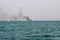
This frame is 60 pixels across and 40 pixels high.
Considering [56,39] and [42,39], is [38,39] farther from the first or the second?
[56,39]

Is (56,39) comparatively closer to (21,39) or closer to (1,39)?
(21,39)

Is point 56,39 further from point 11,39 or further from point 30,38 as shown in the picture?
point 11,39

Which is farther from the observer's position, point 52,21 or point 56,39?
point 52,21

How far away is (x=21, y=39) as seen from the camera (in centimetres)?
623

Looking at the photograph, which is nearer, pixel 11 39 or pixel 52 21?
pixel 11 39

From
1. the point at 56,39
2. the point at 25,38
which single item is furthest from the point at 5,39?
the point at 56,39

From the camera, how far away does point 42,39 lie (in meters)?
6.12

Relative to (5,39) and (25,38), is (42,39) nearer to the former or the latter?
(25,38)

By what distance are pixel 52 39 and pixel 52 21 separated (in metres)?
7.91

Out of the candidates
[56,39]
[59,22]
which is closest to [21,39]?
[56,39]

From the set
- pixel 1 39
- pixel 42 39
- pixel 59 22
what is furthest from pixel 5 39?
pixel 59 22

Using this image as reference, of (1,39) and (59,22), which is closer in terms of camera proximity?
(1,39)

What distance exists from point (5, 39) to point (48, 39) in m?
1.30

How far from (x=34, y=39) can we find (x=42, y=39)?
239 millimetres
